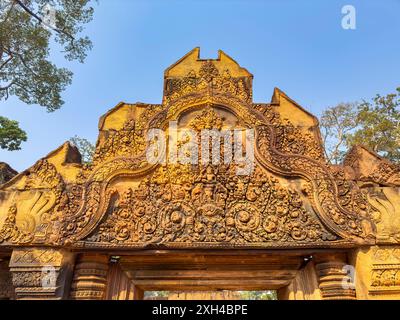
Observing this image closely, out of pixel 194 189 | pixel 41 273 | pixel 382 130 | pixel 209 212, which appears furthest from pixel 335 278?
pixel 382 130

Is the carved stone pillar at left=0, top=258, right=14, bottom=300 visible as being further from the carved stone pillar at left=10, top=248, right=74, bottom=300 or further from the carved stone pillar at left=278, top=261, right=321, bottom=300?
the carved stone pillar at left=278, top=261, right=321, bottom=300

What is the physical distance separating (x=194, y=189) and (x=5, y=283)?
9.58 ft

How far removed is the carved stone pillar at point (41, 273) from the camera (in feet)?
10.7

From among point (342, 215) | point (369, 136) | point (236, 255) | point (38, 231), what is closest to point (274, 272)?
point (236, 255)

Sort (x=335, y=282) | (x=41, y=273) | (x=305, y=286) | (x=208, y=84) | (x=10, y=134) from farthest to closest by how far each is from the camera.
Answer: (x=10, y=134) < (x=208, y=84) < (x=305, y=286) < (x=335, y=282) < (x=41, y=273)

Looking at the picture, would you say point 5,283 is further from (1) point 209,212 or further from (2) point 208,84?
(2) point 208,84

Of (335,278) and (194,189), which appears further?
(194,189)

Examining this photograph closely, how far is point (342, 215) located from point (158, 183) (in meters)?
2.45

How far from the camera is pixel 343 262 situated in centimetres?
360

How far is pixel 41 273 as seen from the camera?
3.33 meters

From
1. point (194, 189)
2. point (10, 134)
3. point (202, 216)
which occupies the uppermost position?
point (10, 134)

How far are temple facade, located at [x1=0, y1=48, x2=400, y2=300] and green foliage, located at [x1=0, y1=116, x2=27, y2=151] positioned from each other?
9.95 meters

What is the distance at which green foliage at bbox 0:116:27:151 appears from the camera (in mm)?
11945
